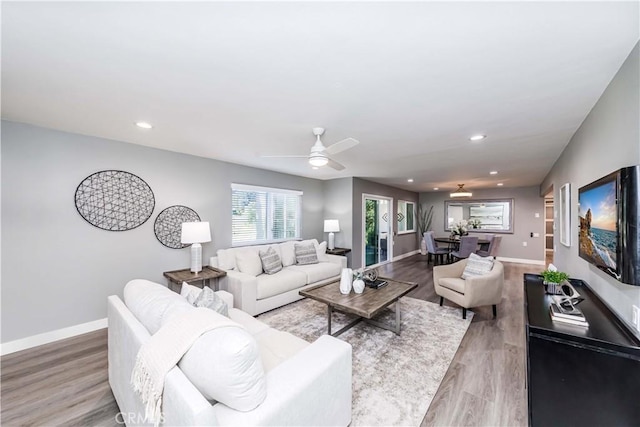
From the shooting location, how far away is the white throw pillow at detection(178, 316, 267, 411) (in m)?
1.00

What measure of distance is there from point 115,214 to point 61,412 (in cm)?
211

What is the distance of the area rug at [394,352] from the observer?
181 centimetres

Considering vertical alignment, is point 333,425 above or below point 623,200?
below

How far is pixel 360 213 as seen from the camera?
6.03 m

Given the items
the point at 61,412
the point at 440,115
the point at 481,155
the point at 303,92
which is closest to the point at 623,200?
the point at 440,115

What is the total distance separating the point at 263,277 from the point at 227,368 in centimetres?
274

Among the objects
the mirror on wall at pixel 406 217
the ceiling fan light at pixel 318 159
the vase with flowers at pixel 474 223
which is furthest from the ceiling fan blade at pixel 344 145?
the vase with flowers at pixel 474 223

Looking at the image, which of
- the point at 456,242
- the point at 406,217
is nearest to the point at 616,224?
the point at 456,242

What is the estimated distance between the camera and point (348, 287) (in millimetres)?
2963

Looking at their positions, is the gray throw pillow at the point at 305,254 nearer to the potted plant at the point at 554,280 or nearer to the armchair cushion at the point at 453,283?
the armchair cushion at the point at 453,283

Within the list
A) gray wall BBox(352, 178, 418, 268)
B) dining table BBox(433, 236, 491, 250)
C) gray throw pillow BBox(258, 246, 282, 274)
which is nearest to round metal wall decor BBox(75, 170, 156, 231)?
gray throw pillow BBox(258, 246, 282, 274)

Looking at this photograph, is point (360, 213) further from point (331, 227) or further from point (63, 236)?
point (63, 236)

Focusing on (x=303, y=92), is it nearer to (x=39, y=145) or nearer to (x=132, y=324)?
(x=132, y=324)

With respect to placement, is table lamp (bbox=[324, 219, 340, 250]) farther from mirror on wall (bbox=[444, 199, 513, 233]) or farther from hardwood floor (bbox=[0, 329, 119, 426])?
mirror on wall (bbox=[444, 199, 513, 233])
